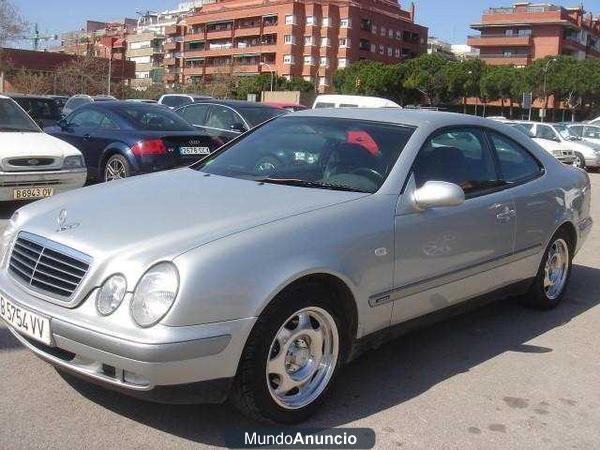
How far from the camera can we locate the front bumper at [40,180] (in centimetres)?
807

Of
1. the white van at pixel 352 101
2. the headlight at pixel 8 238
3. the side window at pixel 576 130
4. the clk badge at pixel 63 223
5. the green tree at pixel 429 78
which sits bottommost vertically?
the headlight at pixel 8 238

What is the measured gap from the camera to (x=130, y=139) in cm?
953

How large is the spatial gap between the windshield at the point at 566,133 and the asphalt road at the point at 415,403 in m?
20.9

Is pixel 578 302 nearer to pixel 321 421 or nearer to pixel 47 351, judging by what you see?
pixel 321 421

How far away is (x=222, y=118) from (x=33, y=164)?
4.40 m

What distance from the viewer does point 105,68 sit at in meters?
70.8

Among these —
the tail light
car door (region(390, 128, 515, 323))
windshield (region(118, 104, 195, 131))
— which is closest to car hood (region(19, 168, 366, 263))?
car door (region(390, 128, 515, 323))

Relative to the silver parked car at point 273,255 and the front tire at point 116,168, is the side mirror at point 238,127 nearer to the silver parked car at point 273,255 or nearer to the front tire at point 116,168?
the front tire at point 116,168

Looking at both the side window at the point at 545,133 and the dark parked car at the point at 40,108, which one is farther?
the side window at the point at 545,133

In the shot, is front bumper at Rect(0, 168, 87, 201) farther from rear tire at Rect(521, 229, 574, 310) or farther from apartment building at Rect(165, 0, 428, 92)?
apartment building at Rect(165, 0, 428, 92)

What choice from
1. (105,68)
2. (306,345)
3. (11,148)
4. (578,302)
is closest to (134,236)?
(306,345)

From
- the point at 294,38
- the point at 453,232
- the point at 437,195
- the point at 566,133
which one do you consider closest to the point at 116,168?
the point at 453,232

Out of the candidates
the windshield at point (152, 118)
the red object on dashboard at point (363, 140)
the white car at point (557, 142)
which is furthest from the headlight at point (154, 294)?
the white car at point (557, 142)

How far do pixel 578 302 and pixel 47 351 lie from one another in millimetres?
4469
